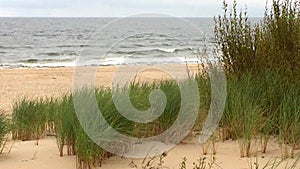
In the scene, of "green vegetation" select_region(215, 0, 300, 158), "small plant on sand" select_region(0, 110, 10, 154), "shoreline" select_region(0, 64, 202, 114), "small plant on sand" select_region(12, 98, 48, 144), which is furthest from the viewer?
"shoreline" select_region(0, 64, 202, 114)

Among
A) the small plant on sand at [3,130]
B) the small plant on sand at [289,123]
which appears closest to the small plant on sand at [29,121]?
the small plant on sand at [3,130]

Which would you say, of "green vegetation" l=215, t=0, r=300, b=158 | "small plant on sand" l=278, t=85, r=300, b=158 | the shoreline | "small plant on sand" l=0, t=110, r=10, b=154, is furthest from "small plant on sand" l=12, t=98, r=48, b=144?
the shoreline

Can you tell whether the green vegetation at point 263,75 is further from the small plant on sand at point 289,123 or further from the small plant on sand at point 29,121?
the small plant on sand at point 29,121

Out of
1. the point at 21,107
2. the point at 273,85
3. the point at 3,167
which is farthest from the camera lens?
the point at 21,107

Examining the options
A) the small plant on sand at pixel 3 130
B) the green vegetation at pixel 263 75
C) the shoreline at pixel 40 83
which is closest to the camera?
the green vegetation at pixel 263 75

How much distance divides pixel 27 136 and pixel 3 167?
1553mm

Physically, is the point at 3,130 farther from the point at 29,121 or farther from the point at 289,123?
the point at 289,123

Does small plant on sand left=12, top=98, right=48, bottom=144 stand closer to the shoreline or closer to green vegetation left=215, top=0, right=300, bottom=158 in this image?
green vegetation left=215, top=0, right=300, bottom=158

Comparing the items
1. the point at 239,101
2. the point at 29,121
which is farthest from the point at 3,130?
the point at 239,101

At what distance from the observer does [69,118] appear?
4.56 m

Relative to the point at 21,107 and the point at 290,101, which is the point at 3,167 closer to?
the point at 21,107

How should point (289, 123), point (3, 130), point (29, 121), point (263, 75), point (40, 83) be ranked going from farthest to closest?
1. point (40, 83)
2. point (29, 121)
3. point (263, 75)
4. point (3, 130)
5. point (289, 123)

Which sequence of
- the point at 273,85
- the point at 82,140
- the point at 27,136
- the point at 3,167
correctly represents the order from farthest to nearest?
the point at 27,136
the point at 273,85
the point at 3,167
the point at 82,140

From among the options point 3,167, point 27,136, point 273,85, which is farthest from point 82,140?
point 273,85
